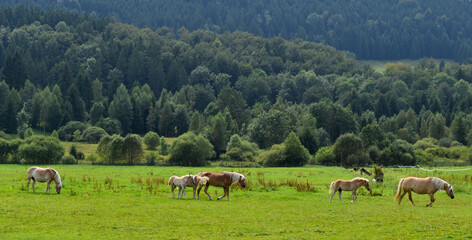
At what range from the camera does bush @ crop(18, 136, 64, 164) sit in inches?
3765

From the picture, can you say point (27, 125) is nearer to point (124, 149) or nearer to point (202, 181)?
point (124, 149)

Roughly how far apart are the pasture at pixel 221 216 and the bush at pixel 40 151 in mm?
52153

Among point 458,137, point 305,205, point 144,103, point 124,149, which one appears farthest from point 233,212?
point 144,103

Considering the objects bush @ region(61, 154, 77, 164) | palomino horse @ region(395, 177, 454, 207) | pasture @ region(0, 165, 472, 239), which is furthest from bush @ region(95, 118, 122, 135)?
palomino horse @ region(395, 177, 454, 207)

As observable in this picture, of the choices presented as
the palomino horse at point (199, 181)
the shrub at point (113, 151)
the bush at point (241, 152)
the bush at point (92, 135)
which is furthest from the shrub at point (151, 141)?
the palomino horse at point (199, 181)

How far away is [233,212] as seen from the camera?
34.3 metres

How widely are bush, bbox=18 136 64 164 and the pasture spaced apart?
52.2 meters

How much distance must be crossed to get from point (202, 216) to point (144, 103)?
16989cm

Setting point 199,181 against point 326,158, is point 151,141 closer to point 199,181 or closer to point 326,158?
point 326,158

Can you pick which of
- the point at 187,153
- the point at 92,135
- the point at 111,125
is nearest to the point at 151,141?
the point at 92,135

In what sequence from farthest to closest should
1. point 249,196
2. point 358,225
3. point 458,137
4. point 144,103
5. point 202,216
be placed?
point 144,103 → point 458,137 → point 249,196 → point 202,216 → point 358,225

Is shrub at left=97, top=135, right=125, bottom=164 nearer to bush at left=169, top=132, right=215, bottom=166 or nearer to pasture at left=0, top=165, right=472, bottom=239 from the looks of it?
bush at left=169, top=132, right=215, bottom=166

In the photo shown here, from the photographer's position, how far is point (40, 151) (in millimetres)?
96188

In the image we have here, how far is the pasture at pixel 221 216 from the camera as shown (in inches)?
1086
